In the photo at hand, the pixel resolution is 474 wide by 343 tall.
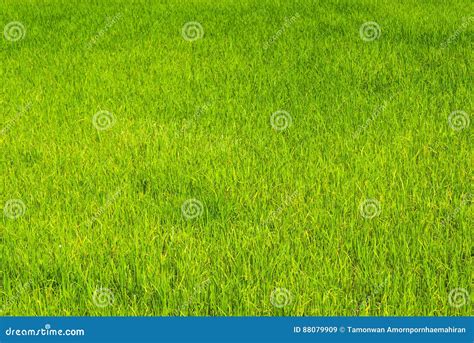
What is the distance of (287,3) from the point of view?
912cm

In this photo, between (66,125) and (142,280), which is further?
(66,125)

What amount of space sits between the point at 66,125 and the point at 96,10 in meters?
4.60

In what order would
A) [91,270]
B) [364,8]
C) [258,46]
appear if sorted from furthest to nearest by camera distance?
[364,8] → [258,46] → [91,270]

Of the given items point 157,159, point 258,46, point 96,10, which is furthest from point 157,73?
Answer: point 96,10

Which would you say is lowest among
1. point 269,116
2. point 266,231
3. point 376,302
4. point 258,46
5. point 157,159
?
point 376,302

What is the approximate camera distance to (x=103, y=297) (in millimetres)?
2855

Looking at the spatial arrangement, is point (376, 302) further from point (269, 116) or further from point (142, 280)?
point (269, 116)
